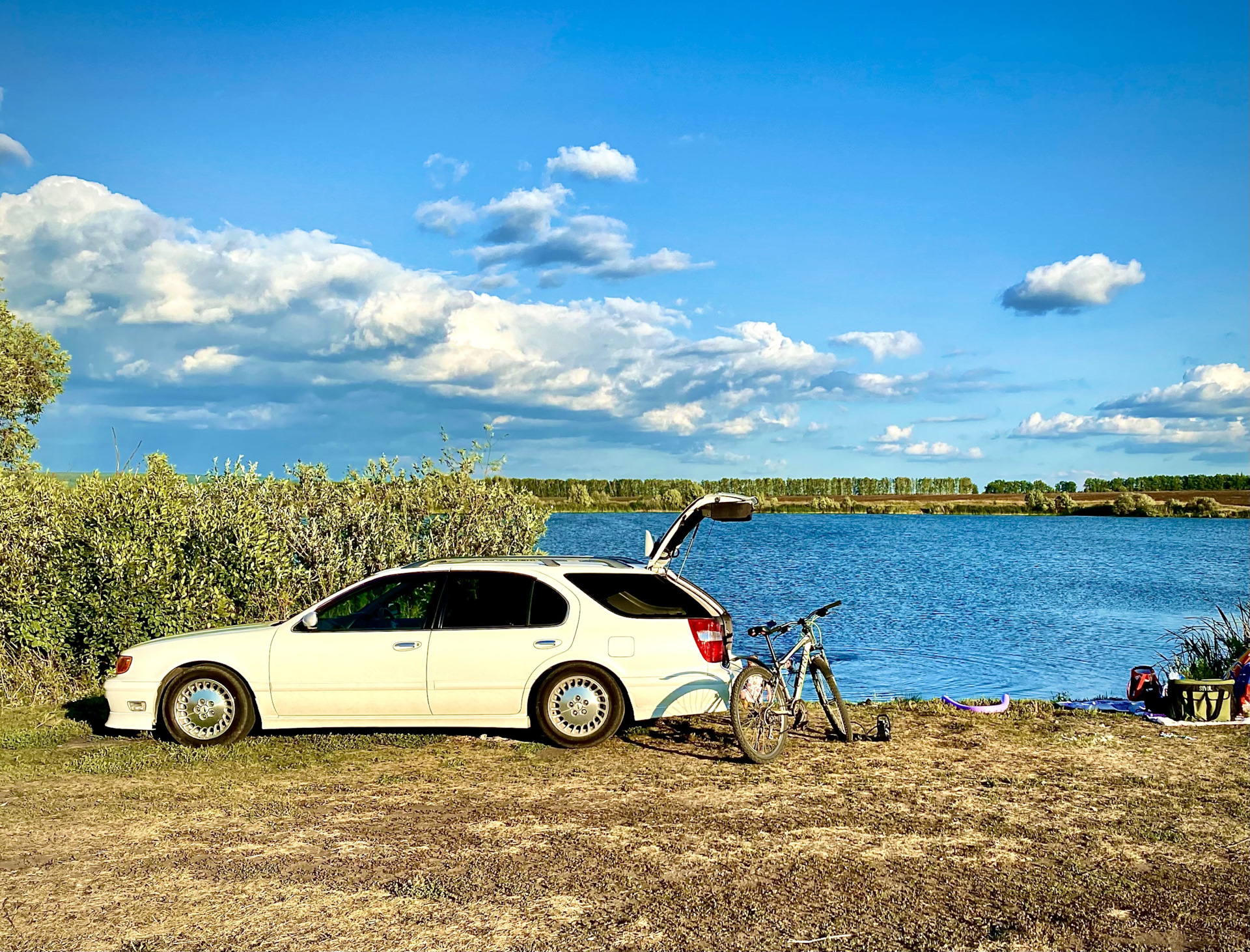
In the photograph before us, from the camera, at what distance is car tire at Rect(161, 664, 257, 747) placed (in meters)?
9.73

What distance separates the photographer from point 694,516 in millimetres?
10047

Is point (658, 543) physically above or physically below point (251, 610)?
above

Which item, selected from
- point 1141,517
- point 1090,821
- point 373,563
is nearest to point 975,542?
point 1141,517

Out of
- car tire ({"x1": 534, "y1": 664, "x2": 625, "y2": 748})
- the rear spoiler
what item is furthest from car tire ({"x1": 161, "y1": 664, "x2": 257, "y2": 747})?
the rear spoiler

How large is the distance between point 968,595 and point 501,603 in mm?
27994

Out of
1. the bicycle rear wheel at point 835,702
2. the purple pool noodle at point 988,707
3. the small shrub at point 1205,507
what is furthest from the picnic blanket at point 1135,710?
the small shrub at point 1205,507

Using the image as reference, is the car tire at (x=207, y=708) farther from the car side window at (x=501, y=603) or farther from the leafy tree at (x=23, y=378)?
the leafy tree at (x=23, y=378)

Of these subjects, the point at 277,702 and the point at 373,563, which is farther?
the point at 373,563

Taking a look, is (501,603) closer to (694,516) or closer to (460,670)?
(460,670)

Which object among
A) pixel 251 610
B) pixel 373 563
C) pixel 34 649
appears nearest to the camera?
pixel 34 649

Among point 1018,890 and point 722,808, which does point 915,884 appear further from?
point 722,808

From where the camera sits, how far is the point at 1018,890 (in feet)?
19.7

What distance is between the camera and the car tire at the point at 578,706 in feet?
31.5

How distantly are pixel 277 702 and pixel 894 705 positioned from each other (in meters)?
6.68
